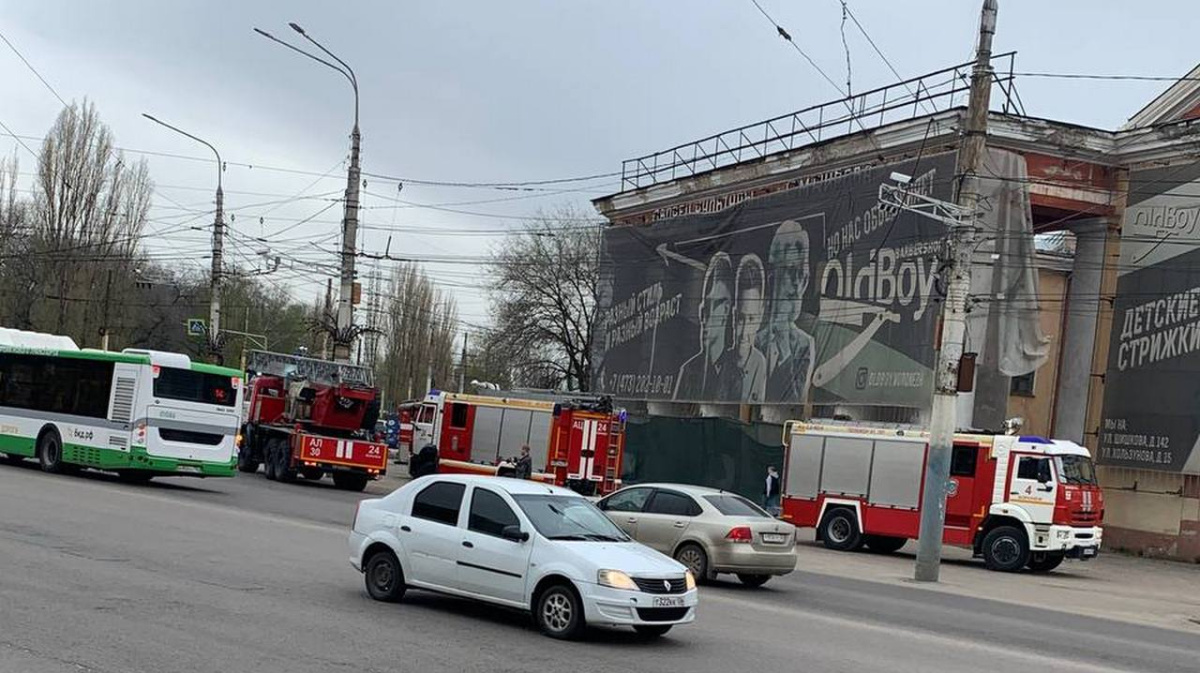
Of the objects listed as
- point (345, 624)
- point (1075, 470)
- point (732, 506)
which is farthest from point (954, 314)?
point (345, 624)

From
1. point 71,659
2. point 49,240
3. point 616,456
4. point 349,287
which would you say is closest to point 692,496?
point 71,659

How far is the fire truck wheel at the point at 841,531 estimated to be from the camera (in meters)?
29.7

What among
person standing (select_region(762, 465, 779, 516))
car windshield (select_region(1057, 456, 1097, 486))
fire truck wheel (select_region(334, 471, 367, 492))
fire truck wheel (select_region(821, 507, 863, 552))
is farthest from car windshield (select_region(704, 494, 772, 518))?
fire truck wheel (select_region(334, 471, 367, 492))

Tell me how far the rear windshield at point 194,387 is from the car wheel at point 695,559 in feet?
47.4

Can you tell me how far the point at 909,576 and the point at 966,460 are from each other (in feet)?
16.8

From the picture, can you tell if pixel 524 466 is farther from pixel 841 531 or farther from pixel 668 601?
pixel 668 601

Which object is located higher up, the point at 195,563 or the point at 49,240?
the point at 49,240

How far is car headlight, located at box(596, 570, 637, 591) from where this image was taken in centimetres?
1134

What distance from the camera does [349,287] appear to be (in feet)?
119

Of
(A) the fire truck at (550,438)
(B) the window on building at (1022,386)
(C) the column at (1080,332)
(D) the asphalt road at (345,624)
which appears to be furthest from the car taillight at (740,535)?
(B) the window on building at (1022,386)

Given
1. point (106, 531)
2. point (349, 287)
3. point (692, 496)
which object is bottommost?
point (106, 531)

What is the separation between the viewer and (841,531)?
30.0 metres

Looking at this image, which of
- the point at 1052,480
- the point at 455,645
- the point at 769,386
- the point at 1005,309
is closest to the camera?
the point at 455,645

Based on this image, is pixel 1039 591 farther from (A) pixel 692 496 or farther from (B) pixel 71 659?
(B) pixel 71 659
